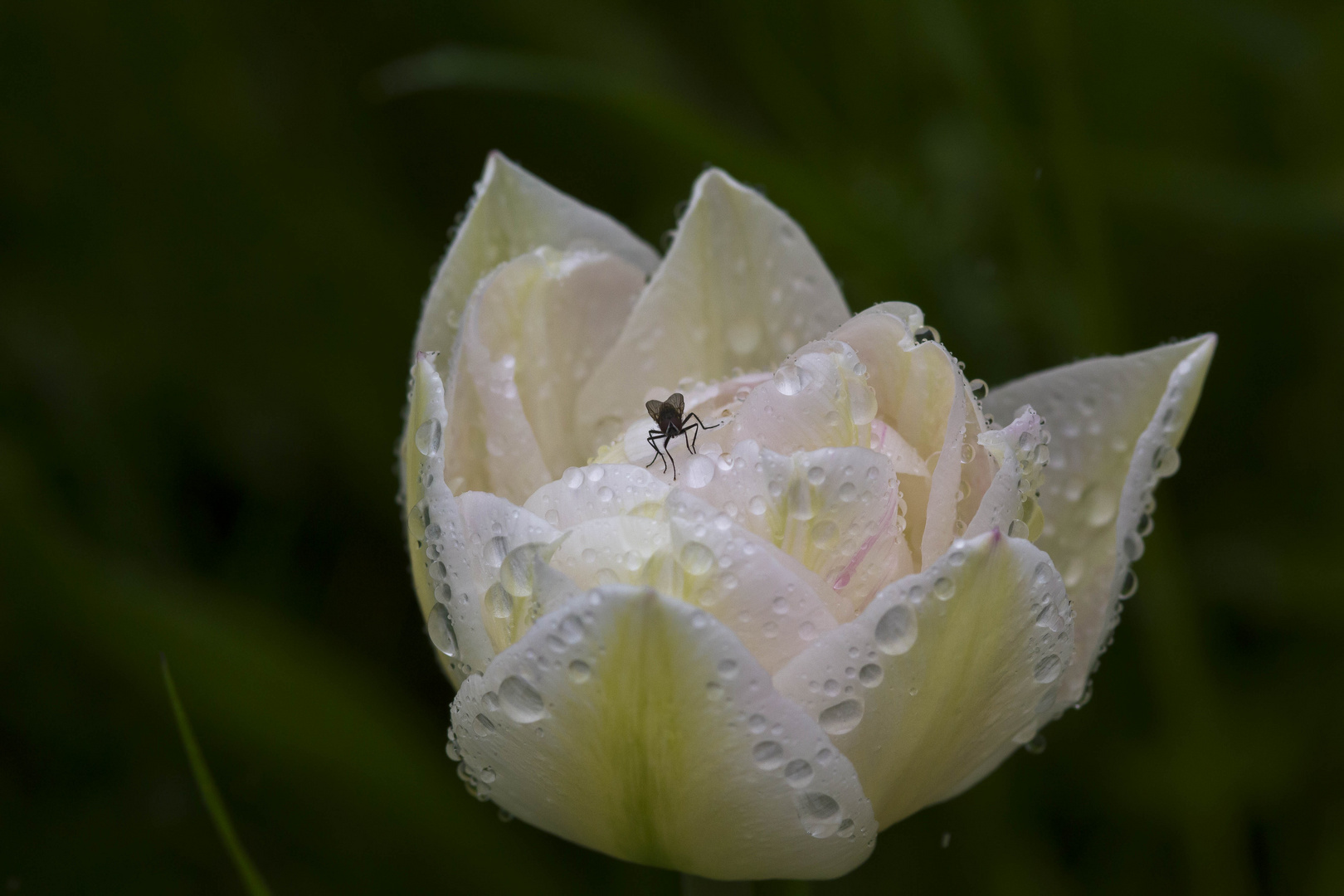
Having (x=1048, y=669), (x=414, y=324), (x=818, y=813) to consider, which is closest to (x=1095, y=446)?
(x=1048, y=669)

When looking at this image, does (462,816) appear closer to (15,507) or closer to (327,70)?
(15,507)

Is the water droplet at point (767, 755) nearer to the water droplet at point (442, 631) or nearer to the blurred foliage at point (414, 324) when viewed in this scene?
the water droplet at point (442, 631)

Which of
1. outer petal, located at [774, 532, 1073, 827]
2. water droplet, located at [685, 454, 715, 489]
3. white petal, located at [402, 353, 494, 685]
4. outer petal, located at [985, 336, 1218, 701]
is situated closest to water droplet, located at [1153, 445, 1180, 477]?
outer petal, located at [985, 336, 1218, 701]

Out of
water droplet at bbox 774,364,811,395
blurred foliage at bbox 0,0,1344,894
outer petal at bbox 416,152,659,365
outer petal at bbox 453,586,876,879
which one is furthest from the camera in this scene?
blurred foliage at bbox 0,0,1344,894

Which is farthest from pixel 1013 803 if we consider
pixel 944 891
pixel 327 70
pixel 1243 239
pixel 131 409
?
pixel 327 70

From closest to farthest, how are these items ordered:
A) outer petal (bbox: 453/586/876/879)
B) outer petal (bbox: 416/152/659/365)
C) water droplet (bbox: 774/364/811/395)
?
outer petal (bbox: 453/586/876/879)
water droplet (bbox: 774/364/811/395)
outer petal (bbox: 416/152/659/365)

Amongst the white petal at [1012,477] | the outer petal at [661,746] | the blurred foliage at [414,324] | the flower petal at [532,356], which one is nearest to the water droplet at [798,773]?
the outer petal at [661,746]

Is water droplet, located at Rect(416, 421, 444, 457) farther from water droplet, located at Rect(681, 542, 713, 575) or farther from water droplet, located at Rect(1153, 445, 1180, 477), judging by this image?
water droplet, located at Rect(1153, 445, 1180, 477)

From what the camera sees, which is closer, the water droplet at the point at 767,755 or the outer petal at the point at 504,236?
the water droplet at the point at 767,755
